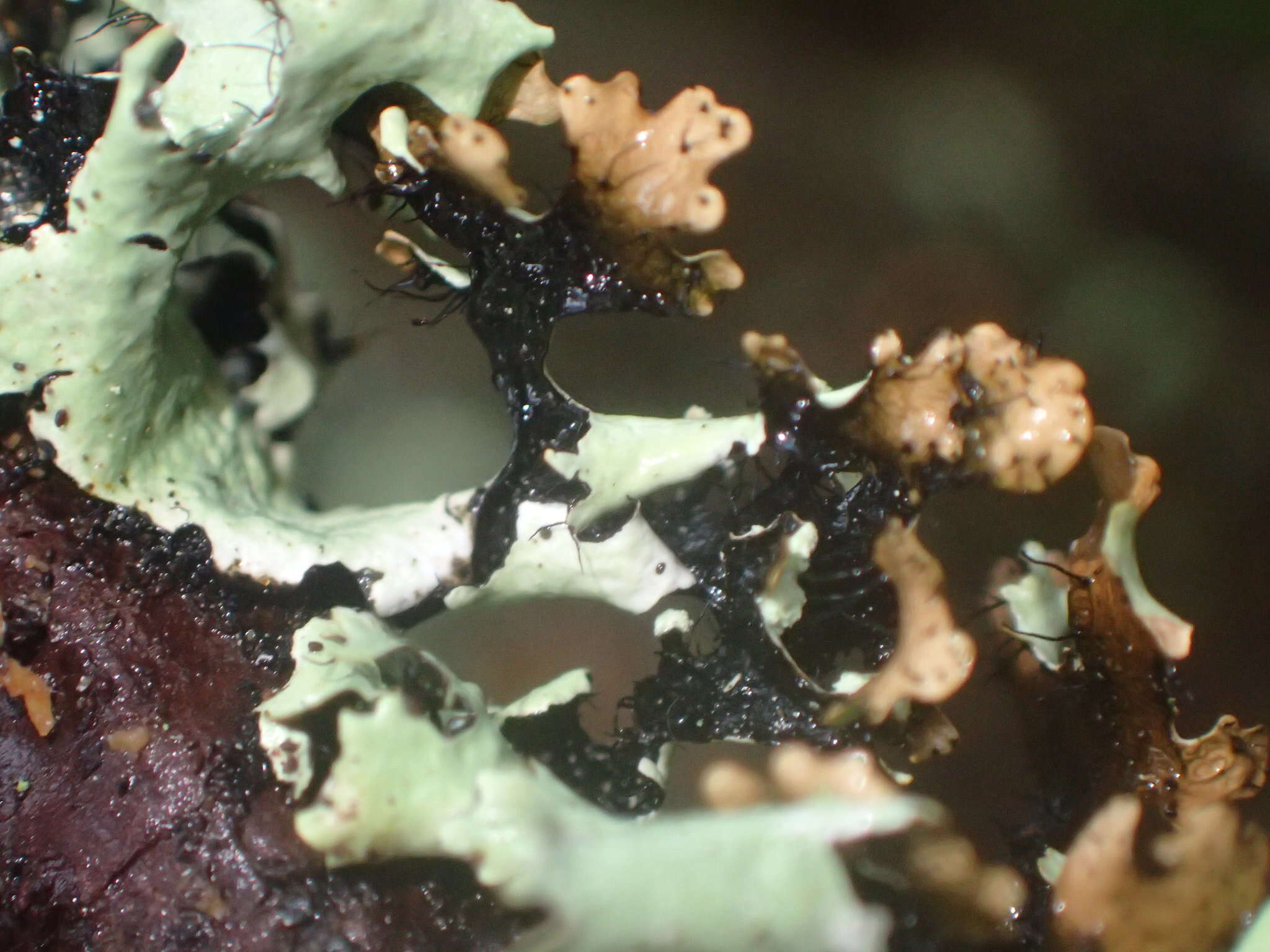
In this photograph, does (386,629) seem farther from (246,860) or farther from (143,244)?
(143,244)

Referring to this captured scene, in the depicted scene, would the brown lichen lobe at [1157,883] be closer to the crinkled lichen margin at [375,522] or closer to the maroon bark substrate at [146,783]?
the crinkled lichen margin at [375,522]

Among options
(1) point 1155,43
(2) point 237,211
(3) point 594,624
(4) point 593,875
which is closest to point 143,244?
(2) point 237,211

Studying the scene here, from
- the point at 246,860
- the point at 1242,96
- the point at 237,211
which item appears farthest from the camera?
the point at 1242,96

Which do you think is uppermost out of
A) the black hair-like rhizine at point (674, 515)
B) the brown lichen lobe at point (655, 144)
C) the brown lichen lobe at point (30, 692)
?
the brown lichen lobe at point (655, 144)

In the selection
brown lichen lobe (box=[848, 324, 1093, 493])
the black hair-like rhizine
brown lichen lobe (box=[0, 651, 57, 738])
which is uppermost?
brown lichen lobe (box=[848, 324, 1093, 493])

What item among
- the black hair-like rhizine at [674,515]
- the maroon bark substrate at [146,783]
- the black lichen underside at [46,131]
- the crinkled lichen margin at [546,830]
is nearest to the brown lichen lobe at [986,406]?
the black hair-like rhizine at [674,515]

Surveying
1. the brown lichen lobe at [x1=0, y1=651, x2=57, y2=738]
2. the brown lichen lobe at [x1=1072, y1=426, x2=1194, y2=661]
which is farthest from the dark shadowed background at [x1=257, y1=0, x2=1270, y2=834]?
the brown lichen lobe at [x1=0, y1=651, x2=57, y2=738]

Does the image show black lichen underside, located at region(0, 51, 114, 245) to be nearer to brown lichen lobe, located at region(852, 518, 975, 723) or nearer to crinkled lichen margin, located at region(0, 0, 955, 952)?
crinkled lichen margin, located at region(0, 0, 955, 952)
